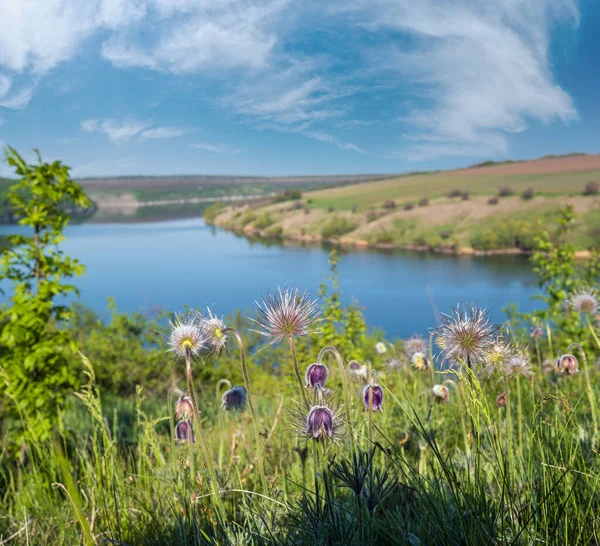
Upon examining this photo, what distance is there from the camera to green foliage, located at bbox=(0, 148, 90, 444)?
12.9 feet

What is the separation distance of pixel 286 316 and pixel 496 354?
64 centimetres

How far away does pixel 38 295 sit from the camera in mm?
4145

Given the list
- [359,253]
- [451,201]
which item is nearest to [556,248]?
[359,253]

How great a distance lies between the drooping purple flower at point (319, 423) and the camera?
1413 millimetres

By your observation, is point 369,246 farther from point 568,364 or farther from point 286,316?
point 286,316

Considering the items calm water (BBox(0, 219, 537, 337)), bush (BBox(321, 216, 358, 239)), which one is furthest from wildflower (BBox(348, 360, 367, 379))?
bush (BBox(321, 216, 358, 239))

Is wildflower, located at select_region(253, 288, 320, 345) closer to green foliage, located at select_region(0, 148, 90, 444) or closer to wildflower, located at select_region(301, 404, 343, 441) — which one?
wildflower, located at select_region(301, 404, 343, 441)

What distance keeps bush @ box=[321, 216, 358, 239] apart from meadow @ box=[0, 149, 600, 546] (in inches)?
1200

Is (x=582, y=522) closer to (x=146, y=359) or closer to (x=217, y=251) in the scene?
(x=146, y=359)

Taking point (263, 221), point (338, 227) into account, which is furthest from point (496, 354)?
point (263, 221)

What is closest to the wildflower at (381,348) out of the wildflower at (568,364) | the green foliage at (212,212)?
the wildflower at (568,364)

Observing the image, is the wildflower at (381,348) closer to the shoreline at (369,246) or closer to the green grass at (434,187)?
the shoreline at (369,246)

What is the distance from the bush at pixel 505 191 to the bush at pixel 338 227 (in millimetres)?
10262

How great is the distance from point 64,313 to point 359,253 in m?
29.8
